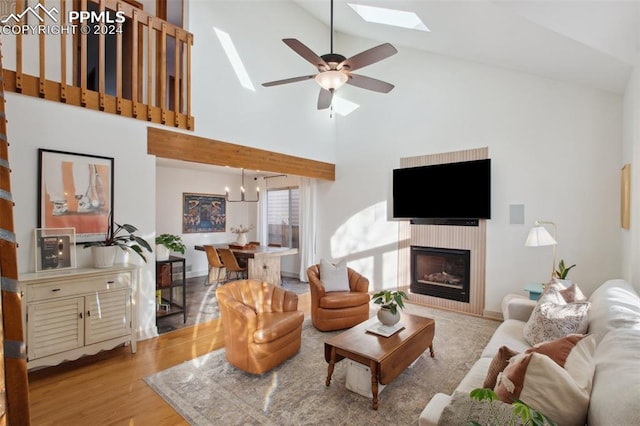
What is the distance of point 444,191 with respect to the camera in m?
4.80

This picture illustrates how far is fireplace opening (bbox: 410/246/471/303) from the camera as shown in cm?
475

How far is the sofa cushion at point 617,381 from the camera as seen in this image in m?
1.07

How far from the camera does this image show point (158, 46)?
12.9ft

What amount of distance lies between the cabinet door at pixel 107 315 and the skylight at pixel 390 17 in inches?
177

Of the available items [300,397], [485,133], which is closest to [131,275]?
[300,397]

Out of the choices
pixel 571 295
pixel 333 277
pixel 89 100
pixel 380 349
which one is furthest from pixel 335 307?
pixel 89 100

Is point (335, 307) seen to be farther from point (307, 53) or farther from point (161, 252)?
point (307, 53)

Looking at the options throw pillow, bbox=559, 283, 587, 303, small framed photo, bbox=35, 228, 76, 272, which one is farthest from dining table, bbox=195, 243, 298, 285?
throw pillow, bbox=559, 283, 587, 303

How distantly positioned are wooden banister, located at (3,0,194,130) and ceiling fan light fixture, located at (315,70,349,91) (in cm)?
205

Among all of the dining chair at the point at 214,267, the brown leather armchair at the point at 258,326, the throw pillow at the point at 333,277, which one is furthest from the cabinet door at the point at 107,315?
the dining chair at the point at 214,267

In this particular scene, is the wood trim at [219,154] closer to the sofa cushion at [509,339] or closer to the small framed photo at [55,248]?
the small framed photo at [55,248]

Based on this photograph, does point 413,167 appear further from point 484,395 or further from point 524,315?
point 484,395

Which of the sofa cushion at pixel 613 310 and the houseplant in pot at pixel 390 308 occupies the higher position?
the sofa cushion at pixel 613 310

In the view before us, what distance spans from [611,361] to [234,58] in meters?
5.02
